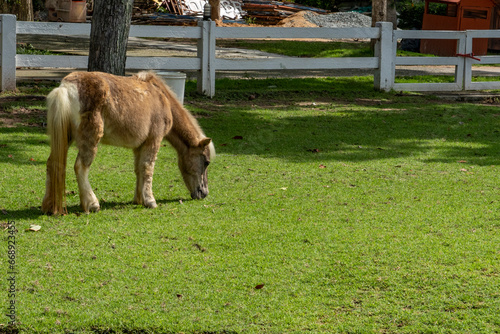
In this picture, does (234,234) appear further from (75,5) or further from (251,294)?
(75,5)

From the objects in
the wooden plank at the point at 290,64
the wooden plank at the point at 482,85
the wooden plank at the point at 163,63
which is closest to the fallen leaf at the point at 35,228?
the wooden plank at the point at 163,63

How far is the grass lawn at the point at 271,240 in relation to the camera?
4.15m

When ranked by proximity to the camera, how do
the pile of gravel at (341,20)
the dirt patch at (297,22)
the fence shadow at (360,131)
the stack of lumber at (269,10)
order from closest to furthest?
the fence shadow at (360,131) < the dirt patch at (297,22) < the pile of gravel at (341,20) < the stack of lumber at (269,10)

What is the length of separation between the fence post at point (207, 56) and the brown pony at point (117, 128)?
18.6 ft

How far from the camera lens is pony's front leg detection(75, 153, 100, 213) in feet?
19.5

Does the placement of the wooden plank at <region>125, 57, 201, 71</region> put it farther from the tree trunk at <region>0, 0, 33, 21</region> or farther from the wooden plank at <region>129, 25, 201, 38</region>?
the tree trunk at <region>0, 0, 33, 21</region>

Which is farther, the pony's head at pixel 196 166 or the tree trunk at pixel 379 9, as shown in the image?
the tree trunk at pixel 379 9

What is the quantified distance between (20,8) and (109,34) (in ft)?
47.0

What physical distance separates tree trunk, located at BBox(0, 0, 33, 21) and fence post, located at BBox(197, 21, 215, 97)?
12712 millimetres

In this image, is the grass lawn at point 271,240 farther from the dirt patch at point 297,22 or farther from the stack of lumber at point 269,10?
the stack of lumber at point 269,10

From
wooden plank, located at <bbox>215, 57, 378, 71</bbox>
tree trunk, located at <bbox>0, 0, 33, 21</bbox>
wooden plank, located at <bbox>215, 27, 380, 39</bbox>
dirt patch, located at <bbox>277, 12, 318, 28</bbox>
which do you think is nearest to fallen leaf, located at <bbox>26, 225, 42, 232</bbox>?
wooden plank, located at <bbox>215, 57, 378, 71</bbox>

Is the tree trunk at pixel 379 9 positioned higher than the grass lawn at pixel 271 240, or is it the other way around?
the tree trunk at pixel 379 9

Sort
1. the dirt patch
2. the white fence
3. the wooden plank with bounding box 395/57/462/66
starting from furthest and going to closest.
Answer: the dirt patch
the wooden plank with bounding box 395/57/462/66
the white fence

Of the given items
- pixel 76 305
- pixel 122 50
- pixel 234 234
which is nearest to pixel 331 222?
pixel 234 234
